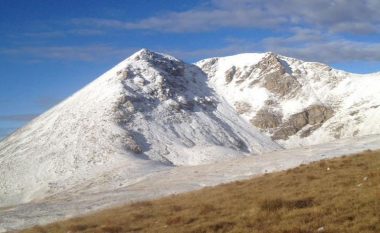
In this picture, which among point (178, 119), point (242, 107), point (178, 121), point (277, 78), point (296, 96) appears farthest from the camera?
point (277, 78)

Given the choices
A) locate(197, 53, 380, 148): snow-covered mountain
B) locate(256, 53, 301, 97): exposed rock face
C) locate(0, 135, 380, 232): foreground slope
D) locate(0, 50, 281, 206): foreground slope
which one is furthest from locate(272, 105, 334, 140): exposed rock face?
locate(0, 135, 380, 232): foreground slope

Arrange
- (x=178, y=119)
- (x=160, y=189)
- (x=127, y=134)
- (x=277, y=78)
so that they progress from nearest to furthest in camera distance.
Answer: (x=160, y=189), (x=127, y=134), (x=178, y=119), (x=277, y=78)

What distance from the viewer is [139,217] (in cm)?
2419

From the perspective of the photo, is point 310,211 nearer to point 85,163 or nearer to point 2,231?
point 2,231

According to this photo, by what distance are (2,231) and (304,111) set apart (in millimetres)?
135289

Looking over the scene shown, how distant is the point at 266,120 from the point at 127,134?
172 ft

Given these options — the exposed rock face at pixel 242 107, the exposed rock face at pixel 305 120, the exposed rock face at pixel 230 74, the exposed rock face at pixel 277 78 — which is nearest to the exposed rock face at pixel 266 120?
the exposed rock face at pixel 305 120

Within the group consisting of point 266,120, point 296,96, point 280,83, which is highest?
point 280,83

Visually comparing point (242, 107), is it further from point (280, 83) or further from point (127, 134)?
point (127, 134)

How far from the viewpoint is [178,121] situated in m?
134

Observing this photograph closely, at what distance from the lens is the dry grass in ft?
52.3

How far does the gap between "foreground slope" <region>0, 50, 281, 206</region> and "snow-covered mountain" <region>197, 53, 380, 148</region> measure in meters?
8.76

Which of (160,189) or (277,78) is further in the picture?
(277,78)

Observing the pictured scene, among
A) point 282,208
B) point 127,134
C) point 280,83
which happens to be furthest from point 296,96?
point 282,208
